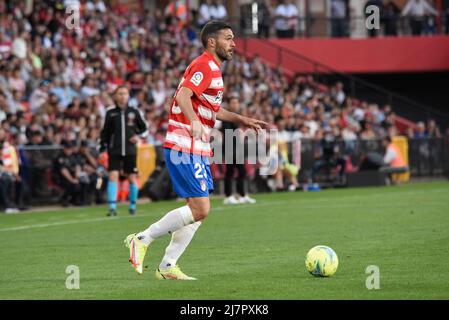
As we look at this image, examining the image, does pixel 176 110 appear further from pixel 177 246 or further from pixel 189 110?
pixel 177 246

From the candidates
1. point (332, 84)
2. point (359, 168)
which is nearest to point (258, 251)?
point (359, 168)

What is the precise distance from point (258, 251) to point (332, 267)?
2.86 meters

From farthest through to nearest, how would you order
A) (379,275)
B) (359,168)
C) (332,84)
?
(332,84), (359,168), (379,275)

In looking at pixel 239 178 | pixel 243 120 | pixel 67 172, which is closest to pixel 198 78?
pixel 243 120

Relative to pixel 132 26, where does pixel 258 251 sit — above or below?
below

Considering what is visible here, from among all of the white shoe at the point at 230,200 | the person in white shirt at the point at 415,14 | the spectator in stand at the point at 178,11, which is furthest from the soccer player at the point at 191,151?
the person in white shirt at the point at 415,14

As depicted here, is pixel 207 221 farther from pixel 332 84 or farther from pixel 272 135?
pixel 332 84

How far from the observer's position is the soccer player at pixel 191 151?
35.8ft

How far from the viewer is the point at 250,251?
13.7 meters

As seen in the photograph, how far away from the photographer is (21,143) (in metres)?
24.3

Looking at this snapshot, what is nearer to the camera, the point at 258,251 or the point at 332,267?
the point at 332,267

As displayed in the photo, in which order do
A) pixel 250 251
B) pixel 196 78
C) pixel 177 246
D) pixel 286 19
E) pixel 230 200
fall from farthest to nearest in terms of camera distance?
pixel 286 19
pixel 230 200
pixel 250 251
pixel 177 246
pixel 196 78

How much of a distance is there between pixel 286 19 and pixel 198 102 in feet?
101

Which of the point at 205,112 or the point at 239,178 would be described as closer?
the point at 205,112
